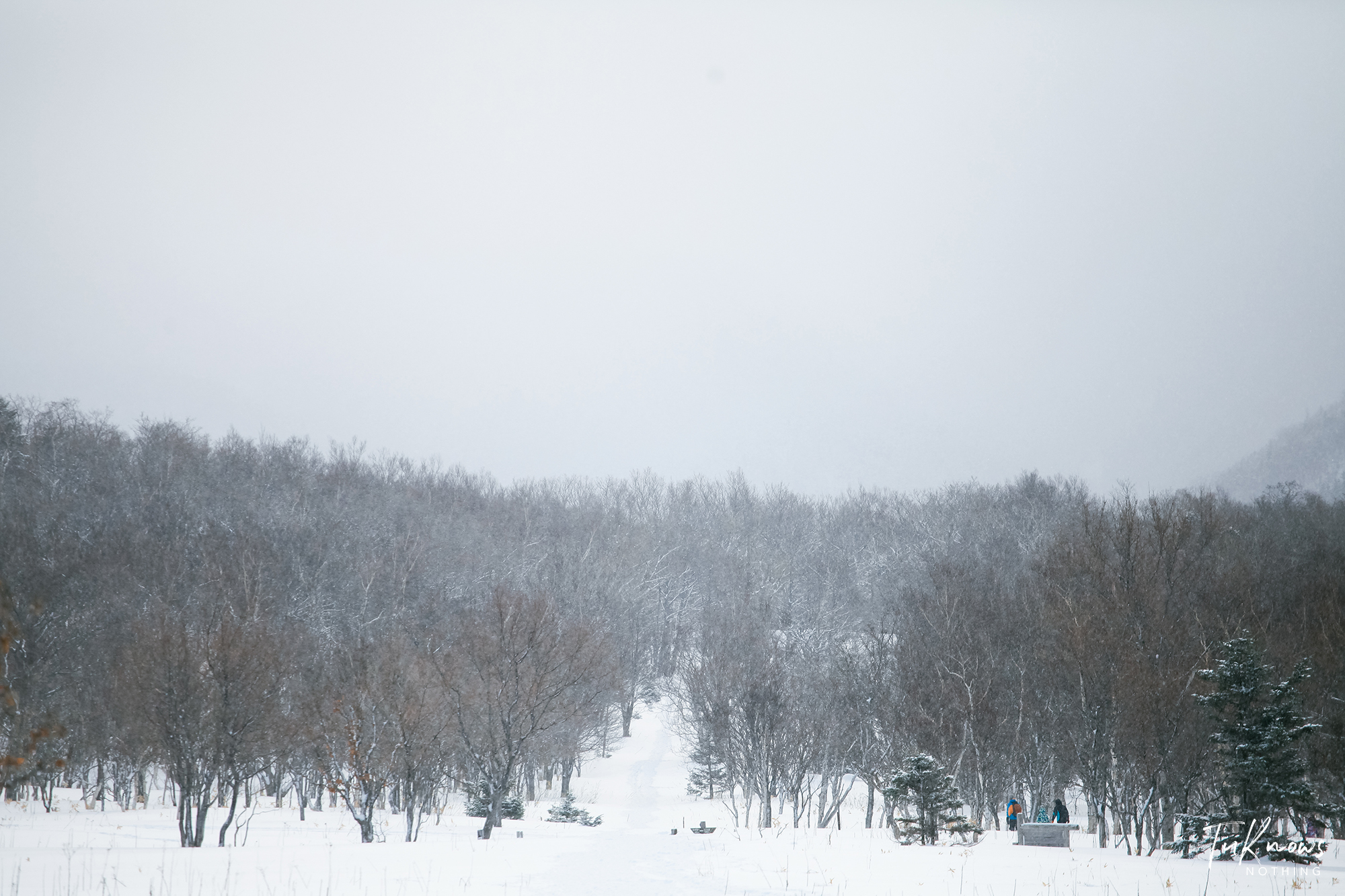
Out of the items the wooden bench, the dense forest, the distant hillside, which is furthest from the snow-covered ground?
the distant hillside

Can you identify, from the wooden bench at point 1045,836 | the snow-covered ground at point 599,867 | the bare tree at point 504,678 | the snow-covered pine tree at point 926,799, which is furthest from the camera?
the bare tree at point 504,678

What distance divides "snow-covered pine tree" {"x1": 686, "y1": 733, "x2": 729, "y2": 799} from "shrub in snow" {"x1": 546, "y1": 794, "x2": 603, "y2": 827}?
9.84 metres

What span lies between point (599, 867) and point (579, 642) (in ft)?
47.8

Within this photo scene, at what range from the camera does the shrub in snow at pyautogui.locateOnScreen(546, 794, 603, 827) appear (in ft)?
120

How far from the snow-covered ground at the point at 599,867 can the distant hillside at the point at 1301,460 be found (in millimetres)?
139601

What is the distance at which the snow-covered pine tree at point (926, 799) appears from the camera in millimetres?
22062

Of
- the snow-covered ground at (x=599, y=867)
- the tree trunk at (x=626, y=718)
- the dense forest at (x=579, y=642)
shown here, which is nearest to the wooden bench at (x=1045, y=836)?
the snow-covered ground at (x=599, y=867)

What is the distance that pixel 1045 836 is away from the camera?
2077cm

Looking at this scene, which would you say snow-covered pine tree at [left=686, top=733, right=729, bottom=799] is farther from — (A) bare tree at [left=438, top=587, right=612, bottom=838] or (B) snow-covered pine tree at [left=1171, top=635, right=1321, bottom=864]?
(B) snow-covered pine tree at [left=1171, top=635, right=1321, bottom=864]

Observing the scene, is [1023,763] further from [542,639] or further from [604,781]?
[604,781]

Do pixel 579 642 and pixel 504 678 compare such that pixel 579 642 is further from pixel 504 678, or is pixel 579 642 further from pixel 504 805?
pixel 504 805

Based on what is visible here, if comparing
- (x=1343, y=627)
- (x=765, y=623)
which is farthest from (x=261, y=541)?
(x=1343, y=627)

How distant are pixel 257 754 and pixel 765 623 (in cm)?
4326

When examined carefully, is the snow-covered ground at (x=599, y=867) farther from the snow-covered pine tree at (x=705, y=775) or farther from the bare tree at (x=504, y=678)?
the snow-covered pine tree at (x=705, y=775)
